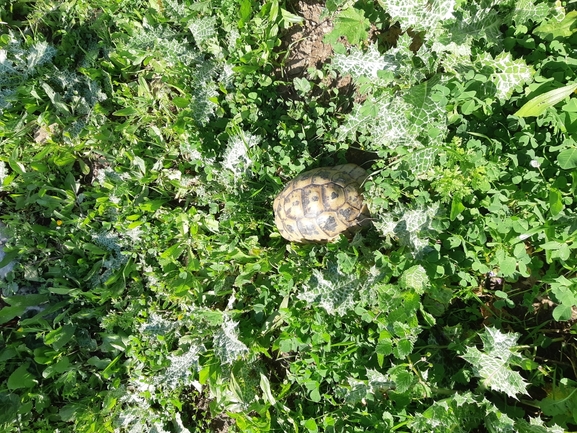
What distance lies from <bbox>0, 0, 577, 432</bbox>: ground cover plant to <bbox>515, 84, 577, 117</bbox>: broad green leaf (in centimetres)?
1

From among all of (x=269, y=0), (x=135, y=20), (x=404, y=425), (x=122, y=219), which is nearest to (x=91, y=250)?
(x=122, y=219)

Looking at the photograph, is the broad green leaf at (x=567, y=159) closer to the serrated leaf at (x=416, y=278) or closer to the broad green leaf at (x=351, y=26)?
the serrated leaf at (x=416, y=278)

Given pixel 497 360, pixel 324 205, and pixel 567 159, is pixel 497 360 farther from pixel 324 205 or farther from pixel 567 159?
pixel 324 205

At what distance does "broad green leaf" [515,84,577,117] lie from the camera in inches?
94.7

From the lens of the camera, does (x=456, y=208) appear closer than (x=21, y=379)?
Yes

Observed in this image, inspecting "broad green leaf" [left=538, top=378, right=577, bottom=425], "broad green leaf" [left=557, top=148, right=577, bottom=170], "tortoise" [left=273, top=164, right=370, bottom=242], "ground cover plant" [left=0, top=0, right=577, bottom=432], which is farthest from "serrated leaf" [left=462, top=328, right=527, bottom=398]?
"tortoise" [left=273, top=164, right=370, bottom=242]

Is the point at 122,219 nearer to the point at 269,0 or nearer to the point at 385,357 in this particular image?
the point at 269,0

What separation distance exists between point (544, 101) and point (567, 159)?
0.33 meters

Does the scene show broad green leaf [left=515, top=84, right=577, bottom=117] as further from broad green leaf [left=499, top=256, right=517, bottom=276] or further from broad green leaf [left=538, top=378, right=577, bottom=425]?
broad green leaf [left=538, top=378, right=577, bottom=425]

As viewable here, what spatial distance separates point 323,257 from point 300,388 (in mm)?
945

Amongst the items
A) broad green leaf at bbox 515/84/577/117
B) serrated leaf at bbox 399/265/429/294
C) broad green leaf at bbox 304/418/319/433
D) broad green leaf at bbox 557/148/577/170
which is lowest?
broad green leaf at bbox 304/418/319/433

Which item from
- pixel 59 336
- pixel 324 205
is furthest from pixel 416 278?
pixel 59 336

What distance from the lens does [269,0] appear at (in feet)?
10.9

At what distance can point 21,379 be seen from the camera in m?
3.68
